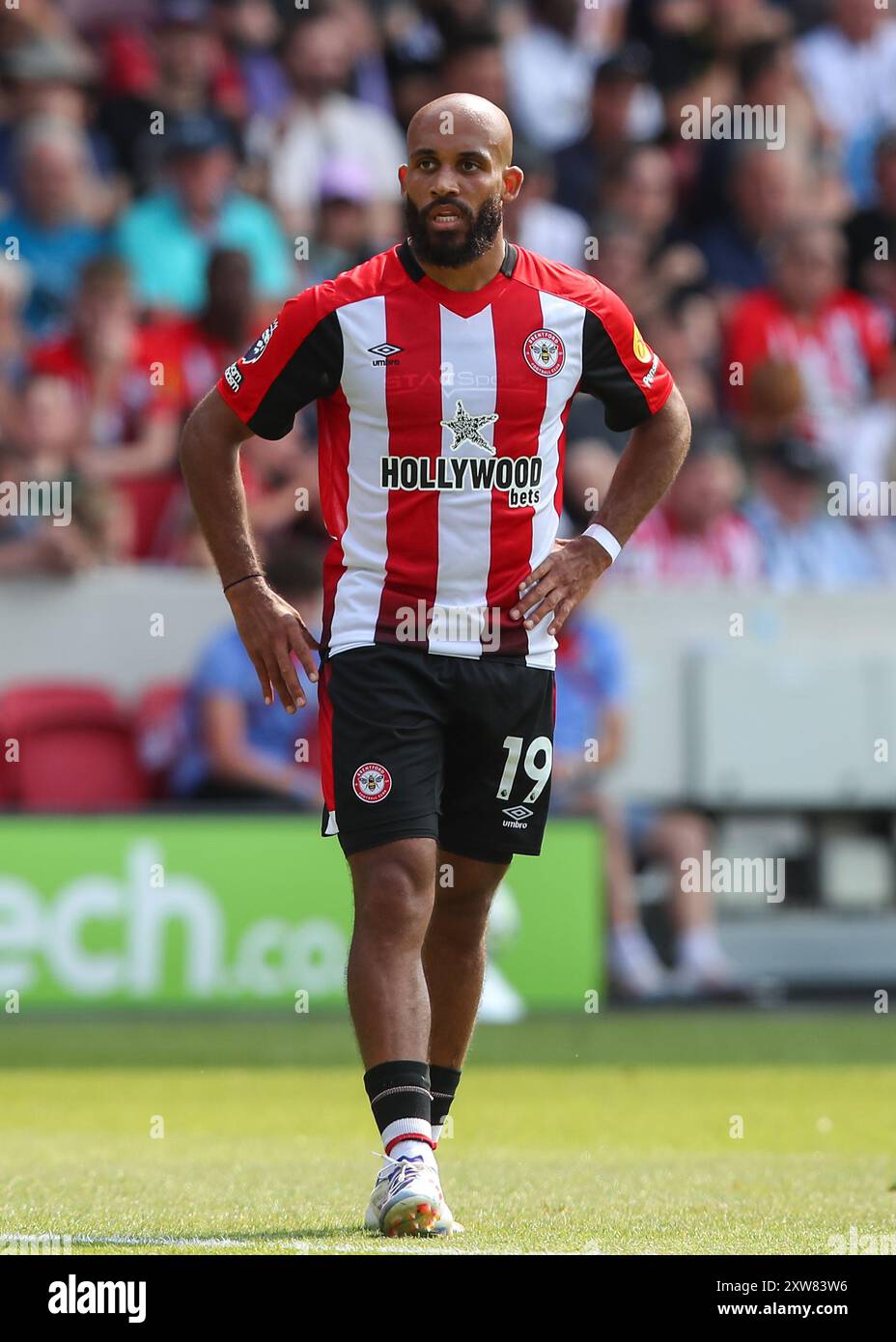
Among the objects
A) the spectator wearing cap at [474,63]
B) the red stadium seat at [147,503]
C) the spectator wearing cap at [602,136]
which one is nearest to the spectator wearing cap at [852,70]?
the spectator wearing cap at [602,136]

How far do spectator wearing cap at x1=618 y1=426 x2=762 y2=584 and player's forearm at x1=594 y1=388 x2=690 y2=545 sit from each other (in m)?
7.55

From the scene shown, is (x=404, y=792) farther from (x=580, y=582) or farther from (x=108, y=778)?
(x=108, y=778)

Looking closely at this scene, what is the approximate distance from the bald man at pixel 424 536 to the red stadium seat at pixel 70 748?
6.98m

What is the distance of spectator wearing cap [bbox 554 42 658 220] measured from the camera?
52.5 ft

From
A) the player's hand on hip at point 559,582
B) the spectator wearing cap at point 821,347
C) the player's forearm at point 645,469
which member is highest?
the spectator wearing cap at point 821,347

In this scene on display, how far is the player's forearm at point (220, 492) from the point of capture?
577cm

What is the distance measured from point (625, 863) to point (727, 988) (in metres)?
0.90

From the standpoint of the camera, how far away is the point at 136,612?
13.1 meters

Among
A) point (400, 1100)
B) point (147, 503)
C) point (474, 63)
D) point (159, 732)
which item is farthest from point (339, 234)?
point (400, 1100)

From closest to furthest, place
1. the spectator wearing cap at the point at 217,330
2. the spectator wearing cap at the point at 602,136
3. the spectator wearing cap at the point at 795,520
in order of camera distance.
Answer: the spectator wearing cap at the point at 217,330, the spectator wearing cap at the point at 795,520, the spectator wearing cap at the point at 602,136

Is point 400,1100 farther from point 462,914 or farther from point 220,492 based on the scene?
point 220,492

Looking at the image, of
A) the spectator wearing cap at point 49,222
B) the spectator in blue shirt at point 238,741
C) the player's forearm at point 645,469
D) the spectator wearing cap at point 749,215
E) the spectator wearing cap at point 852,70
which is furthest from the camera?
the spectator wearing cap at point 852,70

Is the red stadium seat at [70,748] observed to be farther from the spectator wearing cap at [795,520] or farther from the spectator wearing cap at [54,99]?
the spectator wearing cap at [795,520]
